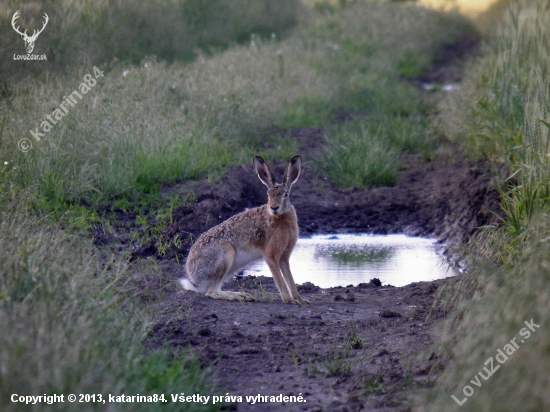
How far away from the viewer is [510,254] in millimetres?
5652

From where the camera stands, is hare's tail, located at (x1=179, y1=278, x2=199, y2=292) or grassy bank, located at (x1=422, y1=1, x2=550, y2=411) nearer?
grassy bank, located at (x1=422, y1=1, x2=550, y2=411)

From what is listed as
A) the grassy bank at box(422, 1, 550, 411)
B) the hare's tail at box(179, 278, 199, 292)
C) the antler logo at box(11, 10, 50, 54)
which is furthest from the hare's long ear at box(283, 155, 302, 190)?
the antler logo at box(11, 10, 50, 54)

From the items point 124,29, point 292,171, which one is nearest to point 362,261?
point 292,171

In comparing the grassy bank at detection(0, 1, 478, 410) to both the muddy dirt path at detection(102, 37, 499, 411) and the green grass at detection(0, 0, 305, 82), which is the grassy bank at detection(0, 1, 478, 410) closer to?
the green grass at detection(0, 0, 305, 82)

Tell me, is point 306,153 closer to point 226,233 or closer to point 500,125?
point 500,125

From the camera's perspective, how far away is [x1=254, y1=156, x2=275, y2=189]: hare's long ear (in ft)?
22.3

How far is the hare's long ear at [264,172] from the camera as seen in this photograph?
6.79 meters

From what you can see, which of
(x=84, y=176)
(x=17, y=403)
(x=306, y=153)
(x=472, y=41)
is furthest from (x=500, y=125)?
(x=472, y=41)

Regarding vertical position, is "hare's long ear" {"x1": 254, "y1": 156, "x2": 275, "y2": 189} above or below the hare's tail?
above

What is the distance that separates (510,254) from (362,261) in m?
2.90

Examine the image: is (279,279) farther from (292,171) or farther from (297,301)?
(292,171)

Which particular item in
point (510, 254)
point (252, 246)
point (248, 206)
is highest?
point (248, 206)

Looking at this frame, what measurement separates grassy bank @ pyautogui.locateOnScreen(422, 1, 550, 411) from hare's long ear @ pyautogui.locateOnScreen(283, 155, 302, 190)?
1.74 m

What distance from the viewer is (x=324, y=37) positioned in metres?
23.8
